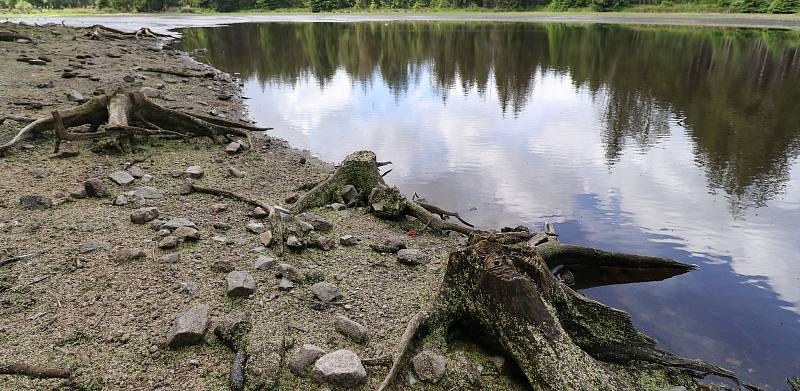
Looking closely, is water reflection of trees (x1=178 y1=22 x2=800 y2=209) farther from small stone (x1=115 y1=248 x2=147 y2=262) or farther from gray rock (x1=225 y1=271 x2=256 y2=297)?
small stone (x1=115 y1=248 x2=147 y2=262)

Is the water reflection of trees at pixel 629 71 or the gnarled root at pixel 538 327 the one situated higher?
the water reflection of trees at pixel 629 71

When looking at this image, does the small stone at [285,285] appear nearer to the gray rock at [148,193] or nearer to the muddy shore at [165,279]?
the muddy shore at [165,279]

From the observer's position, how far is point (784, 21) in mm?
67125

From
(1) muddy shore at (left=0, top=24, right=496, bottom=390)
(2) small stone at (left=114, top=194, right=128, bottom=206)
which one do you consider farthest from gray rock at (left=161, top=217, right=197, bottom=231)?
(2) small stone at (left=114, top=194, right=128, bottom=206)

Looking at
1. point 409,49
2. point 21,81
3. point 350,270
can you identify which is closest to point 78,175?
point 350,270

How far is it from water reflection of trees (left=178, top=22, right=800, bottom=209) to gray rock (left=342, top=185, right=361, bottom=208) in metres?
8.58

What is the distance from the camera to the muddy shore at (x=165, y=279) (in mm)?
4613

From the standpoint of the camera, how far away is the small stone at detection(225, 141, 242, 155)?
12.3 metres

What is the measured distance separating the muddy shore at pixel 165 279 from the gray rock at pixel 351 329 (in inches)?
3.4

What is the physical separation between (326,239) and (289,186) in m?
3.37

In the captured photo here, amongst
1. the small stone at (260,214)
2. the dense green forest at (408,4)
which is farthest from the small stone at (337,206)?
the dense green forest at (408,4)

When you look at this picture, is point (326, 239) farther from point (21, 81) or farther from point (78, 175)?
point (21, 81)

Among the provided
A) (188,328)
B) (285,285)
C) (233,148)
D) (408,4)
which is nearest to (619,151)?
(233,148)

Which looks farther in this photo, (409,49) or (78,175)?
(409,49)
